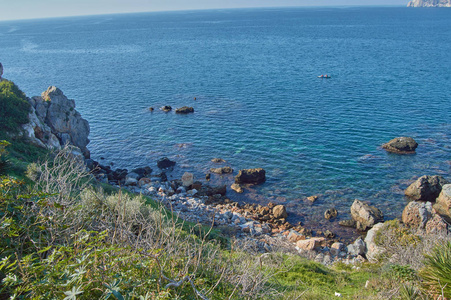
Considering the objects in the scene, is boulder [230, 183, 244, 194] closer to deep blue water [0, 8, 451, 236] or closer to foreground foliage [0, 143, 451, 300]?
deep blue water [0, 8, 451, 236]

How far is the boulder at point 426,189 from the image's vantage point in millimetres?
28969

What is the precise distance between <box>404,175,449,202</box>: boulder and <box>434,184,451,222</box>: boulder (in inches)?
48.3

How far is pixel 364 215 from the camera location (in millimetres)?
26141

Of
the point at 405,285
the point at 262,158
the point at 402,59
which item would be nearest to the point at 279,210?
the point at 262,158

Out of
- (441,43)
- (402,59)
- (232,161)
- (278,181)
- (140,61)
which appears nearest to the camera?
(278,181)

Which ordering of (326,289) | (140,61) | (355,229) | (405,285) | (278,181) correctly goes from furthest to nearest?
1. (140,61)
2. (278,181)
3. (355,229)
4. (326,289)
5. (405,285)

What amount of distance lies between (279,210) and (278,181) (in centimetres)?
576

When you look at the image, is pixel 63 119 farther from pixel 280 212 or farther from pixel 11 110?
pixel 280 212

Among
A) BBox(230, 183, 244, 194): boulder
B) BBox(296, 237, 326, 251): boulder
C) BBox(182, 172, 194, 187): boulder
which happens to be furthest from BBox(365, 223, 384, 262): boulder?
BBox(182, 172, 194, 187): boulder

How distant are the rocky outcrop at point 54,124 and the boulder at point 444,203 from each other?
117 ft

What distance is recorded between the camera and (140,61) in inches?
3597

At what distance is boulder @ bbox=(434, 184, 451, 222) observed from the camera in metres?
26.5

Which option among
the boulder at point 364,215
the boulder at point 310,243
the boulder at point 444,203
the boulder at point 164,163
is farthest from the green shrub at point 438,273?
the boulder at point 164,163

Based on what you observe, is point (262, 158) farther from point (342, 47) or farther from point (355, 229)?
point (342, 47)
